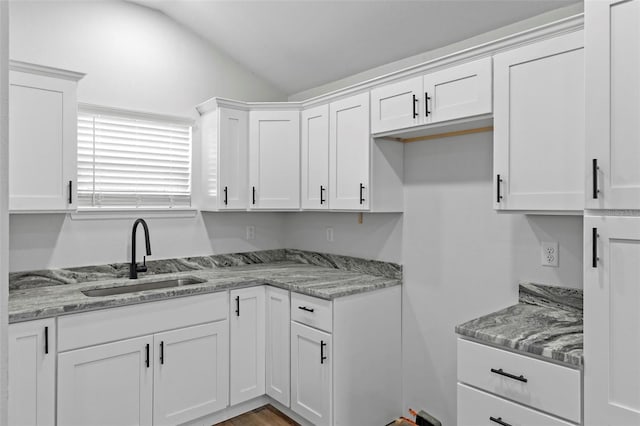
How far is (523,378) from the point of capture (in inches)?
64.9

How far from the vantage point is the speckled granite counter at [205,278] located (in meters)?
2.23

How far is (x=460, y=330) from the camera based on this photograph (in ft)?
6.10

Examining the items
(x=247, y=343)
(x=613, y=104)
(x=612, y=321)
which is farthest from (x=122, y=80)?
(x=612, y=321)

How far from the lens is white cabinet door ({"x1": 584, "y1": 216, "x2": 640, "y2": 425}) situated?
4.57 feet

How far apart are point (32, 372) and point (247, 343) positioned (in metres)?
1.24

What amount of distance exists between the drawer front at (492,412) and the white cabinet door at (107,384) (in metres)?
1.74

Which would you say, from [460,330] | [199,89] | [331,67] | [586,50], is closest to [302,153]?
[331,67]

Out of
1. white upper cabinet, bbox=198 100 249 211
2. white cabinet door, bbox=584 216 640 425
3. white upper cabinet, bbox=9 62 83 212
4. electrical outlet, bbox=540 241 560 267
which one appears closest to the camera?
white cabinet door, bbox=584 216 640 425

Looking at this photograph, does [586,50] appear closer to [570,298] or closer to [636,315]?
[636,315]

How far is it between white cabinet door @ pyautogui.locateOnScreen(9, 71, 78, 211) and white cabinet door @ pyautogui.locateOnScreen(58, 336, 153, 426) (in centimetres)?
88

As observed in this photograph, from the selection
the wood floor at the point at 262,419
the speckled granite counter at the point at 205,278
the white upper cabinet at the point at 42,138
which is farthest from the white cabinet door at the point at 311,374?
the white upper cabinet at the point at 42,138

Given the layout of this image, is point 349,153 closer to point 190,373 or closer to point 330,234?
point 330,234

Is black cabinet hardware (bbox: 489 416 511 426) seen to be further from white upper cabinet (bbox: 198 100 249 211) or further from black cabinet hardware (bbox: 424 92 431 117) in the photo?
white upper cabinet (bbox: 198 100 249 211)

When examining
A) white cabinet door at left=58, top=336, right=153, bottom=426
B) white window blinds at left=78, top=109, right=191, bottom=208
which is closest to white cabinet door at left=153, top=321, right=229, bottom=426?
white cabinet door at left=58, top=336, right=153, bottom=426
